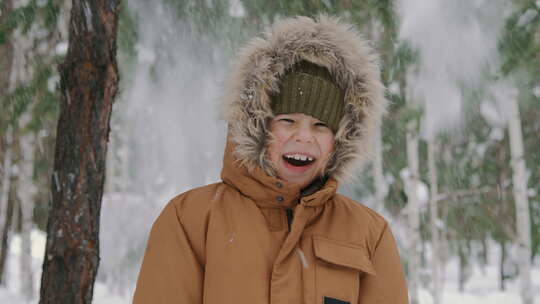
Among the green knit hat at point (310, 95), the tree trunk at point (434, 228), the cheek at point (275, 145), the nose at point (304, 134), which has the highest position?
the green knit hat at point (310, 95)

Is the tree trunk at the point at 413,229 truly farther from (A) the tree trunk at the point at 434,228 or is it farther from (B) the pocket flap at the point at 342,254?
(B) the pocket flap at the point at 342,254

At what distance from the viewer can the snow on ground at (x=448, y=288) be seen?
377 inches

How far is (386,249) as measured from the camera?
1.67m

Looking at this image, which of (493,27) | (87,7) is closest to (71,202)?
(87,7)

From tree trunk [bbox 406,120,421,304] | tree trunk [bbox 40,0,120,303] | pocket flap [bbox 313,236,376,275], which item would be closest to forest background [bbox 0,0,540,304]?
tree trunk [bbox 406,120,421,304]

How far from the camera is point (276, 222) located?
1.59 metres

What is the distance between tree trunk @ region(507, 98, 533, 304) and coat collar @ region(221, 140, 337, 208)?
23.0ft

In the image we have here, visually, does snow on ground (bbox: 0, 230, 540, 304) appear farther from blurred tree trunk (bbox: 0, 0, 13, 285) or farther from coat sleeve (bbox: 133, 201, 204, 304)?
coat sleeve (bbox: 133, 201, 204, 304)

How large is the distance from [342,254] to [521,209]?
716 cm

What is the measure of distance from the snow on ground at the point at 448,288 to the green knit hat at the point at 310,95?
21.4ft

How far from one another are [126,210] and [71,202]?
677 cm

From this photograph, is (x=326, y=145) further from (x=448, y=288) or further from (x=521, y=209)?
(x=448, y=288)

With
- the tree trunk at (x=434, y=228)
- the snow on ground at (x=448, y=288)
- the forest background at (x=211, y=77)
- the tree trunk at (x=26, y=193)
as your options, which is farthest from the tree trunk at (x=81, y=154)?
the tree trunk at (x=434, y=228)

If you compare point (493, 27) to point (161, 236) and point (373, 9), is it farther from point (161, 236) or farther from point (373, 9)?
point (161, 236)
